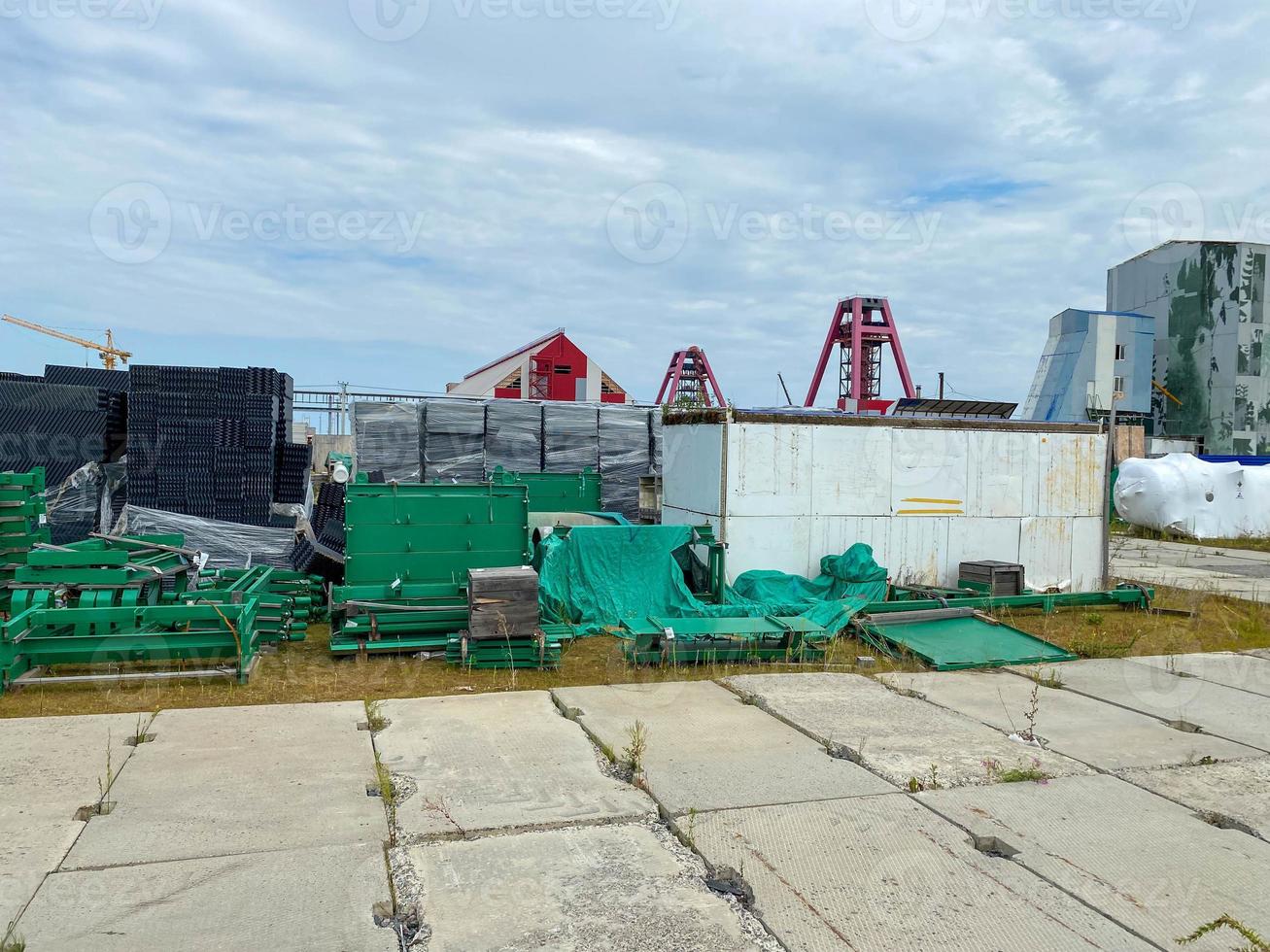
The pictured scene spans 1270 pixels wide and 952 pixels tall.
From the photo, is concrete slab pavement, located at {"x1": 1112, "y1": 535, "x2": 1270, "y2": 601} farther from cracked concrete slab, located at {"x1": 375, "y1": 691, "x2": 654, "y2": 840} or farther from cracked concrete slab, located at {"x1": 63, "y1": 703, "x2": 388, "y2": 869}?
cracked concrete slab, located at {"x1": 63, "y1": 703, "x2": 388, "y2": 869}

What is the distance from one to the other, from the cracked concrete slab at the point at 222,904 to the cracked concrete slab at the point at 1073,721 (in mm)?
4731

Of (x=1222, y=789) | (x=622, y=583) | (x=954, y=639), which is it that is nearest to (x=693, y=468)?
(x=622, y=583)

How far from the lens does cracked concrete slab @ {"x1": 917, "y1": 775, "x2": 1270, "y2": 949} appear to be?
3.98 m

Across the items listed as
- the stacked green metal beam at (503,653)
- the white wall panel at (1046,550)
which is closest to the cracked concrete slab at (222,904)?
the stacked green metal beam at (503,653)

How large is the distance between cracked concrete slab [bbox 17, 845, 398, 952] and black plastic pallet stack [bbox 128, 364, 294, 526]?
9879 millimetres

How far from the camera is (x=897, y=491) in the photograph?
483 inches

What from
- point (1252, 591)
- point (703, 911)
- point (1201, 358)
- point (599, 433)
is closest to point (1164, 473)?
point (1252, 591)

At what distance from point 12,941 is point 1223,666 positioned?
1004 centimetres

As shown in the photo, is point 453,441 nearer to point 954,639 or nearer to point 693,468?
point 693,468

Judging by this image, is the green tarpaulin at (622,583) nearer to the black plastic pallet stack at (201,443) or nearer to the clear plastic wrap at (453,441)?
the black plastic pallet stack at (201,443)

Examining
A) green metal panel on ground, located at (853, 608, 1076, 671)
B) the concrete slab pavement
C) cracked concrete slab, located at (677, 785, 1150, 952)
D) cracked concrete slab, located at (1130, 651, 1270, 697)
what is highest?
the concrete slab pavement

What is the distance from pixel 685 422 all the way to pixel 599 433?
14.9 feet

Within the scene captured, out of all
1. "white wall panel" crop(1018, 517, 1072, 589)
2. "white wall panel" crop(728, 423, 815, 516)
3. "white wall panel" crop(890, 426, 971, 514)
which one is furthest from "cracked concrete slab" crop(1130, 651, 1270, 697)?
"white wall panel" crop(728, 423, 815, 516)

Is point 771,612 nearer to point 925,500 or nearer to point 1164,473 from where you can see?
point 925,500
